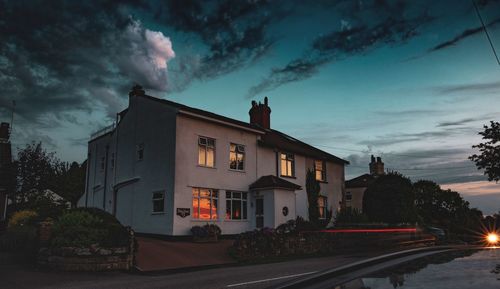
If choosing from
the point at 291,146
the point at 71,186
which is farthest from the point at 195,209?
the point at 71,186

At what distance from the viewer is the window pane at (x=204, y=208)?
899 inches

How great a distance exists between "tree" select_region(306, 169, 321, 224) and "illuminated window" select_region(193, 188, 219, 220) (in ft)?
28.3

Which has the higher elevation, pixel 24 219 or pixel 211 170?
pixel 211 170

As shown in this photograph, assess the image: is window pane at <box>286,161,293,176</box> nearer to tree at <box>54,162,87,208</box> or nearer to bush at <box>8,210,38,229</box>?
bush at <box>8,210,38,229</box>

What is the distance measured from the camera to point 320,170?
105 feet

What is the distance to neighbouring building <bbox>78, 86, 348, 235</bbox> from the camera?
2231 cm

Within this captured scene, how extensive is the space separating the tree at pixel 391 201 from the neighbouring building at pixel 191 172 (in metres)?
4.87

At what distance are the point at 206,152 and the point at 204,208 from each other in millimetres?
3364

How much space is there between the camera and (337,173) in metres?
34.0

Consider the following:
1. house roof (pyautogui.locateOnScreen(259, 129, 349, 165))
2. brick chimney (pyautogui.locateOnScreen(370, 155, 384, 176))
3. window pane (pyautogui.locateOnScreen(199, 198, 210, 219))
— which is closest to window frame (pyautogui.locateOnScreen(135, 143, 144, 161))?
window pane (pyautogui.locateOnScreen(199, 198, 210, 219))

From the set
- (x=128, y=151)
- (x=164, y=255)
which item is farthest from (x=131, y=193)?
(x=164, y=255)

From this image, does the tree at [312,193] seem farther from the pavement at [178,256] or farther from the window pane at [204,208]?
the pavement at [178,256]

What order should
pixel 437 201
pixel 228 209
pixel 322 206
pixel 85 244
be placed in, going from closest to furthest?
pixel 85 244, pixel 228 209, pixel 322 206, pixel 437 201

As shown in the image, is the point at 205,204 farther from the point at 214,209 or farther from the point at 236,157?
the point at 236,157
